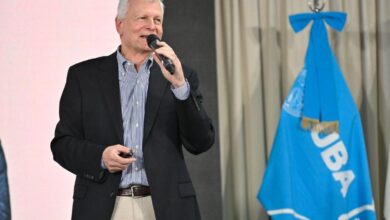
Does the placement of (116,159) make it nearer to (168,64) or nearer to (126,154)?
(126,154)

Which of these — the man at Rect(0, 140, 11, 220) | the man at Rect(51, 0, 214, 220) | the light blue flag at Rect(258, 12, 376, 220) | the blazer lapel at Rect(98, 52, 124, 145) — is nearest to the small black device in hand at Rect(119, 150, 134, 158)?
the man at Rect(51, 0, 214, 220)

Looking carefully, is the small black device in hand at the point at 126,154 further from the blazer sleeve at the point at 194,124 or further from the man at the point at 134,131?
the blazer sleeve at the point at 194,124

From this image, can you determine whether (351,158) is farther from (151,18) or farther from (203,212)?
(151,18)

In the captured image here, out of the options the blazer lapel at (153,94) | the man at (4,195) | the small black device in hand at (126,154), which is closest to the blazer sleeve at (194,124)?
the blazer lapel at (153,94)

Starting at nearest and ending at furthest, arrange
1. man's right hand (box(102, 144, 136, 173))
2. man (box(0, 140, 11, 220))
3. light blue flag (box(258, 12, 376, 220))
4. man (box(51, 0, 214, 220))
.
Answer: man (box(0, 140, 11, 220)) → man's right hand (box(102, 144, 136, 173)) → man (box(51, 0, 214, 220)) → light blue flag (box(258, 12, 376, 220))

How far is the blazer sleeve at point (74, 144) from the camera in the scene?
2.35 m

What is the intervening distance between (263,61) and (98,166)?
1865 millimetres

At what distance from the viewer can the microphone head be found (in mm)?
2316

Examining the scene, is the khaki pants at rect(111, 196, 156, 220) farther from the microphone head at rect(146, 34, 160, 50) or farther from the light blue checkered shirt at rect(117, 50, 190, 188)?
the microphone head at rect(146, 34, 160, 50)

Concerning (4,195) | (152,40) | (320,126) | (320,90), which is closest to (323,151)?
(320,126)

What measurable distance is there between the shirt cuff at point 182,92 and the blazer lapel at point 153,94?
0.13 metres

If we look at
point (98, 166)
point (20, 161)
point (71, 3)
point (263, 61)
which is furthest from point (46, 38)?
point (263, 61)

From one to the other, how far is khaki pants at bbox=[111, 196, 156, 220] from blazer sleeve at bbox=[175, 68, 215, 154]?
0.85ft

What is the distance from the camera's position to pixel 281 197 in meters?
3.53
